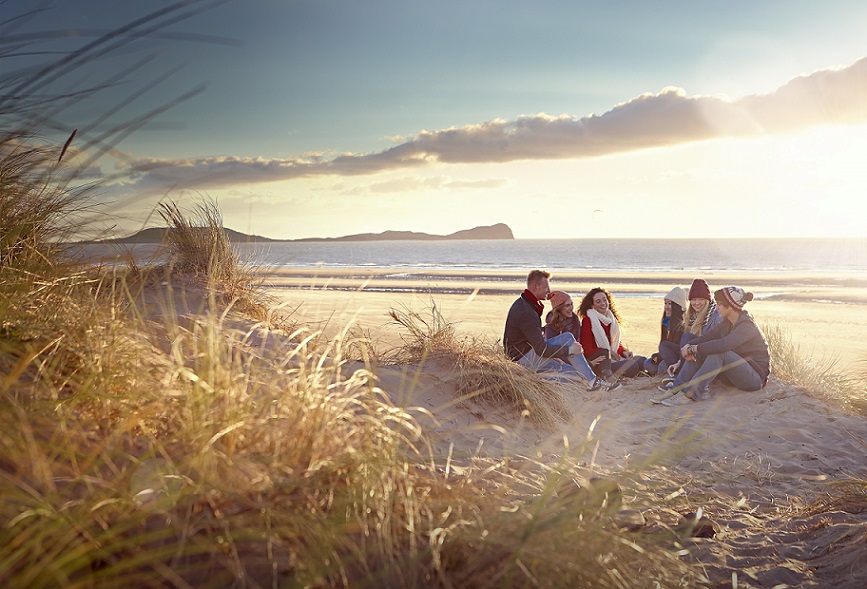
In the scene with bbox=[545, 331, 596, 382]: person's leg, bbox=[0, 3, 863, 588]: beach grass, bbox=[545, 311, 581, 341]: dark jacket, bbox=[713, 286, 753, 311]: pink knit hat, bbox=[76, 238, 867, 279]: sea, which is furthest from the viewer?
bbox=[76, 238, 867, 279]: sea

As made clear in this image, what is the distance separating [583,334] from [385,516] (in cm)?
788

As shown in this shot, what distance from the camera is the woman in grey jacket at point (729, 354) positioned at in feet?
28.3

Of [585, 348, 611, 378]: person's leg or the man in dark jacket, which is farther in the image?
[585, 348, 611, 378]: person's leg

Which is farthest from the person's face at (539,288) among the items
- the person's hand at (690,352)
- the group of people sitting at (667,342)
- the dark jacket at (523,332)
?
the person's hand at (690,352)

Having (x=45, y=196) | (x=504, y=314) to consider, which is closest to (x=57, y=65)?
(x=45, y=196)

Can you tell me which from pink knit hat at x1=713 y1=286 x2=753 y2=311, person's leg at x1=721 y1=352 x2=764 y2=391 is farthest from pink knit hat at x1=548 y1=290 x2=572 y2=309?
person's leg at x1=721 y1=352 x2=764 y2=391

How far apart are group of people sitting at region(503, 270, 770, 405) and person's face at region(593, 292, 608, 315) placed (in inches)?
0.6

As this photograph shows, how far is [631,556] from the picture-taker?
118 inches

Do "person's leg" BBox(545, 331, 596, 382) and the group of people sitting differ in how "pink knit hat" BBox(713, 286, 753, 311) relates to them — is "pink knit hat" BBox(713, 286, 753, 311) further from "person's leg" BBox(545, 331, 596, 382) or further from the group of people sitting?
"person's leg" BBox(545, 331, 596, 382)

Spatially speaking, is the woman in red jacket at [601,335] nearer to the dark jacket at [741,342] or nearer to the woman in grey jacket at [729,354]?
the woman in grey jacket at [729,354]

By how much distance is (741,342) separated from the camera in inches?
339

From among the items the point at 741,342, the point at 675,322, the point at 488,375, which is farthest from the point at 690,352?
the point at 488,375

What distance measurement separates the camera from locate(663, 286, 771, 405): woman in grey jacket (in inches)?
340

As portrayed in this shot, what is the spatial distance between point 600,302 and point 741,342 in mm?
2143
